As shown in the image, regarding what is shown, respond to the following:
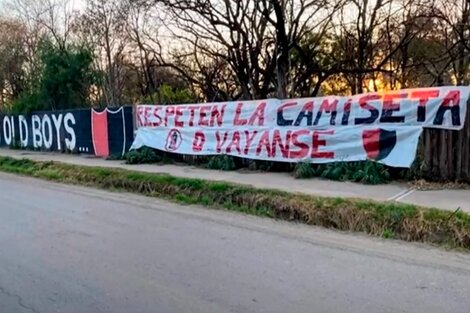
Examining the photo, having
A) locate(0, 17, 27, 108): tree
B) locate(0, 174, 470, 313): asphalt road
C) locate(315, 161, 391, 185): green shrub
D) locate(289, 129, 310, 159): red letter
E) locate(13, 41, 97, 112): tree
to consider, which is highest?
locate(0, 17, 27, 108): tree

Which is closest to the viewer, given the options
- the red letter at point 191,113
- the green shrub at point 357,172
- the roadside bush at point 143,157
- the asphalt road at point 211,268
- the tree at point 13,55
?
the asphalt road at point 211,268

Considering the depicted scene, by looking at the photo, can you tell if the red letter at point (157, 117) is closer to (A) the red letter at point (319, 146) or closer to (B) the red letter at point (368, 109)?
(A) the red letter at point (319, 146)

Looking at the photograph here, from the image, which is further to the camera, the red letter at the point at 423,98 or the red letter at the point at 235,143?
the red letter at the point at 235,143

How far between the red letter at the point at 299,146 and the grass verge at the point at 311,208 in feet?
6.45

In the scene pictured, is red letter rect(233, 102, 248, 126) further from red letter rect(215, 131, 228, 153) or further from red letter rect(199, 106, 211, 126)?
red letter rect(199, 106, 211, 126)

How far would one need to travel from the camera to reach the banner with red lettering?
26.7ft

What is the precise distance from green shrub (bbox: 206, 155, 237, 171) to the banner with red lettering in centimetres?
17

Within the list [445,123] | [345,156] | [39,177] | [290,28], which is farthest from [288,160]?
[39,177]

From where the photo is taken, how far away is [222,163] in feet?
34.9

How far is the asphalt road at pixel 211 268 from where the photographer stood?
3.80m

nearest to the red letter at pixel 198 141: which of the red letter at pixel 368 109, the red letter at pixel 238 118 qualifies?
the red letter at pixel 238 118

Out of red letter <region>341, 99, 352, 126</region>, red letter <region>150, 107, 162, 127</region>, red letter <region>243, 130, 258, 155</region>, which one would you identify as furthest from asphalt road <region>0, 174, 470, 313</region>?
red letter <region>150, 107, 162, 127</region>

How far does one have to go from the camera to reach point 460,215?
18.7ft

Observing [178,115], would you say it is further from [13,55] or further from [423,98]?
[13,55]
